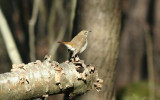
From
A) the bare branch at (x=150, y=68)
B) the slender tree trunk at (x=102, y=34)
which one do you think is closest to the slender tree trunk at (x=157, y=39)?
the bare branch at (x=150, y=68)

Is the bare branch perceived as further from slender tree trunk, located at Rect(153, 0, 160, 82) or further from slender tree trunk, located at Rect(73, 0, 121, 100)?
slender tree trunk, located at Rect(73, 0, 121, 100)

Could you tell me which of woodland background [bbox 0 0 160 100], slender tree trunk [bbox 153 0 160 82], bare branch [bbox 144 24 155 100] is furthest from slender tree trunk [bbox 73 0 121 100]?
slender tree trunk [bbox 153 0 160 82]

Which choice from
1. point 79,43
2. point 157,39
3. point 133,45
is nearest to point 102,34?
point 79,43

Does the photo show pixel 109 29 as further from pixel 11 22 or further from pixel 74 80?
pixel 11 22

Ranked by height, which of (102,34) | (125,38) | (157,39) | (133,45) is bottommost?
(102,34)

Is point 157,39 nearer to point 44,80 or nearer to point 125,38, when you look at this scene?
point 125,38

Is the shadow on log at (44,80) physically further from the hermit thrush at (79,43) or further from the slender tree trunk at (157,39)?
the slender tree trunk at (157,39)

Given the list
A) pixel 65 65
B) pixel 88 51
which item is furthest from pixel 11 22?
pixel 65 65
